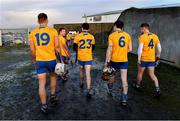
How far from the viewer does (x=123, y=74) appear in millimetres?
6113

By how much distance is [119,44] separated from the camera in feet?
19.6

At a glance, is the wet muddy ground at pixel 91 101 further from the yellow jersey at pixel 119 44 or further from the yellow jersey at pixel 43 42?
the yellow jersey at pixel 43 42

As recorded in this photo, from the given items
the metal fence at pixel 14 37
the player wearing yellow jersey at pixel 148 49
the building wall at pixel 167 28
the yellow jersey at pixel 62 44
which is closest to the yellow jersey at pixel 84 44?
the player wearing yellow jersey at pixel 148 49

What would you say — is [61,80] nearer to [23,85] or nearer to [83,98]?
[23,85]

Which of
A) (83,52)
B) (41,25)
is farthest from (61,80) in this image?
(41,25)

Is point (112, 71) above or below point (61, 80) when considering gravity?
above

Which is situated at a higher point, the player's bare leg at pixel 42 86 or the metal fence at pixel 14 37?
the metal fence at pixel 14 37

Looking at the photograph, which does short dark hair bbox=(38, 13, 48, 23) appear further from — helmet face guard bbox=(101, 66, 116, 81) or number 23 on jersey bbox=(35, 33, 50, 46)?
helmet face guard bbox=(101, 66, 116, 81)

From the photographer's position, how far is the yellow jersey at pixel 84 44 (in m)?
6.78

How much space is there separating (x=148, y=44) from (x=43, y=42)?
2.87m

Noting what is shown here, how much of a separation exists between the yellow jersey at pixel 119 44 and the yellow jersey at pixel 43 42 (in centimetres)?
142

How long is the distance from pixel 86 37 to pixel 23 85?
2.88 metres

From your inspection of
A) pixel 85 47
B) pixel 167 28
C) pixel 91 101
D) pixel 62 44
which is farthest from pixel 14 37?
pixel 91 101

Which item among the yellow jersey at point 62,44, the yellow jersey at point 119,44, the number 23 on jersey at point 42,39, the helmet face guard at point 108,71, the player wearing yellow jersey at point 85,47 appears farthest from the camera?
the yellow jersey at point 62,44
